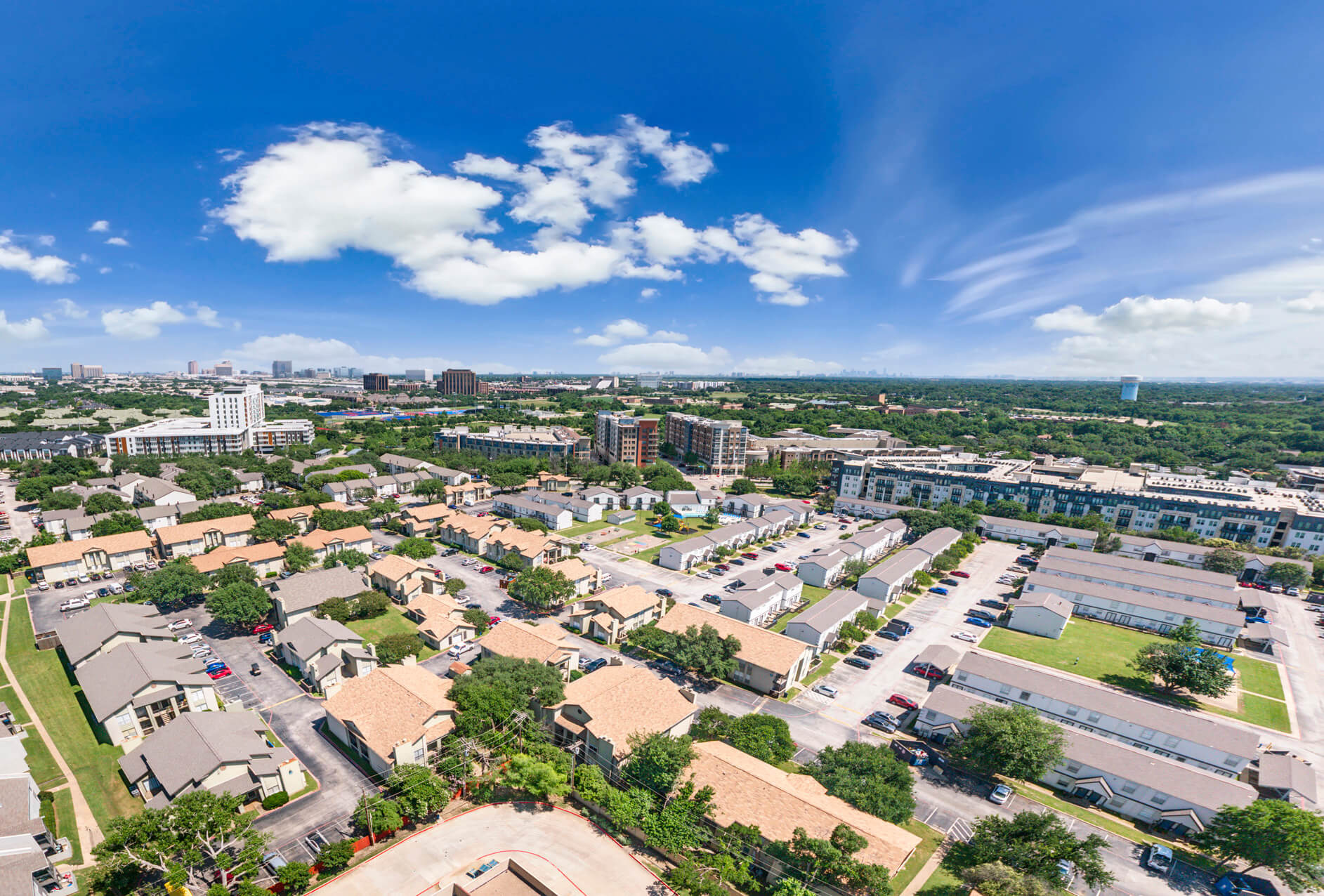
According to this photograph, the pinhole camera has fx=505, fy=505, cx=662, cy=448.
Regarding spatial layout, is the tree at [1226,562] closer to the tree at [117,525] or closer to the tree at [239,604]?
the tree at [239,604]

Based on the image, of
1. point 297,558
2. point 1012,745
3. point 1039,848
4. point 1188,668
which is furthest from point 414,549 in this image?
point 1188,668

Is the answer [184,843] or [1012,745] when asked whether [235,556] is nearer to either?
[184,843]

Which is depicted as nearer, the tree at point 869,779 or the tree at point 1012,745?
the tree at point 869,779

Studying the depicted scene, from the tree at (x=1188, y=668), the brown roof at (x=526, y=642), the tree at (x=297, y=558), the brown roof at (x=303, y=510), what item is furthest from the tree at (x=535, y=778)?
the brown roof at (x=303, y=510)

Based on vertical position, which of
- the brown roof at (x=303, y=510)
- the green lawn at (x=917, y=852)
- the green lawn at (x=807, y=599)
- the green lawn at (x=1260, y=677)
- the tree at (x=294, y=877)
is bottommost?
the green lawn at (x=1260, y=677)

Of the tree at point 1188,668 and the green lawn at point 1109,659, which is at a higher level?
the tree at point 1188,668

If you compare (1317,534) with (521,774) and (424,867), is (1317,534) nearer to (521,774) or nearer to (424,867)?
(521,774)
